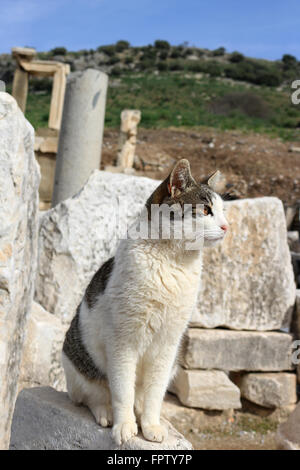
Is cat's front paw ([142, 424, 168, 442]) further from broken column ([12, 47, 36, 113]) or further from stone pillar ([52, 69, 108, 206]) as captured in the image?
broken column ([12, 47, 36, 113])

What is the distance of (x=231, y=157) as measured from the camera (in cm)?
1362

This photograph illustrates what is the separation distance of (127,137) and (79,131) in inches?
207

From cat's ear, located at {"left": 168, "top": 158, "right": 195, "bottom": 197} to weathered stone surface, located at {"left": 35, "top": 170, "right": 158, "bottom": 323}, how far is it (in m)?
2.34

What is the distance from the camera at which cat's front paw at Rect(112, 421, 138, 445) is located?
2.13 meters

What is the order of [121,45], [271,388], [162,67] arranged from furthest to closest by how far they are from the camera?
1. [121,45]
2. [162,67]
3. [271,388]

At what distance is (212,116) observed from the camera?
2367 cm

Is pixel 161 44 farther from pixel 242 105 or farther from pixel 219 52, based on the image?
pixel 242 105

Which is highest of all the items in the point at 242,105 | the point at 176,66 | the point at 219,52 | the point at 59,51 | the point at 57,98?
the point at 219,52

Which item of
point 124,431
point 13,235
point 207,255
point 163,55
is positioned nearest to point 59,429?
point 124,431

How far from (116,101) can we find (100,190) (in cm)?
2468

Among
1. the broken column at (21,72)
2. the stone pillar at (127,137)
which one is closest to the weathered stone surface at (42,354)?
the stone pillar at (127,137)

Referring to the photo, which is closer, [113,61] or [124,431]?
[124,431]
